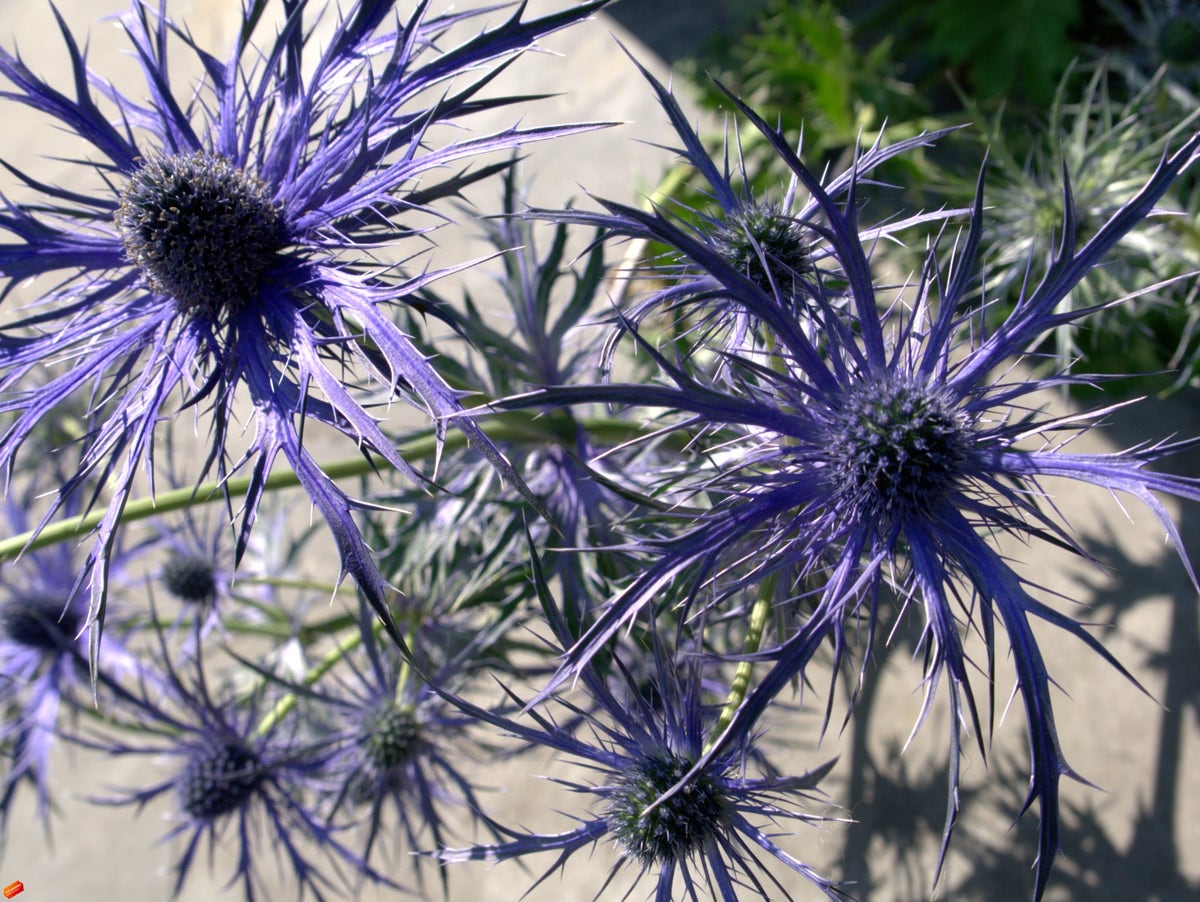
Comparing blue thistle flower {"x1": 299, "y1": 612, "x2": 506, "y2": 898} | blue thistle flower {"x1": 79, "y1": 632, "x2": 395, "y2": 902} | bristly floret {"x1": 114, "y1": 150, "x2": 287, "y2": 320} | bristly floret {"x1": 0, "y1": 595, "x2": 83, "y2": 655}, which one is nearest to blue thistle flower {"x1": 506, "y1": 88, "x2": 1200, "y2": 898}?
bristly floret {"x1": 114, "y1": 150, "x2": 287, "y2": 320}

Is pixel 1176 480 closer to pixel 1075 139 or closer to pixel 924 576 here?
pixel 924 576

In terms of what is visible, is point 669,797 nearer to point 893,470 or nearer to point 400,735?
point 893,470

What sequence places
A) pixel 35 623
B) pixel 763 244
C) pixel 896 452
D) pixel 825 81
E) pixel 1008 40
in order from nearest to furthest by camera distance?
pixel 896 452 → pixel 763 244 → pixel 35 623 → pixel 825 81 → pixel 1008 40

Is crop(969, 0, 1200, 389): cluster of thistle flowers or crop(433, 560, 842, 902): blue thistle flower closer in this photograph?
crop(433, 560, 842, 902): blue thistle flower

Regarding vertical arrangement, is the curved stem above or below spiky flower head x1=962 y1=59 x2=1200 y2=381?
below

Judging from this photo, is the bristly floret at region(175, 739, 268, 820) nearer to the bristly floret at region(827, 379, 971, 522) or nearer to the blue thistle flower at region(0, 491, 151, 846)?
the blue thistle flower at region(0, 491, 151, 846)

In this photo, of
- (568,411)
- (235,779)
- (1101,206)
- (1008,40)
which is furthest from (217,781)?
(1008,40)
